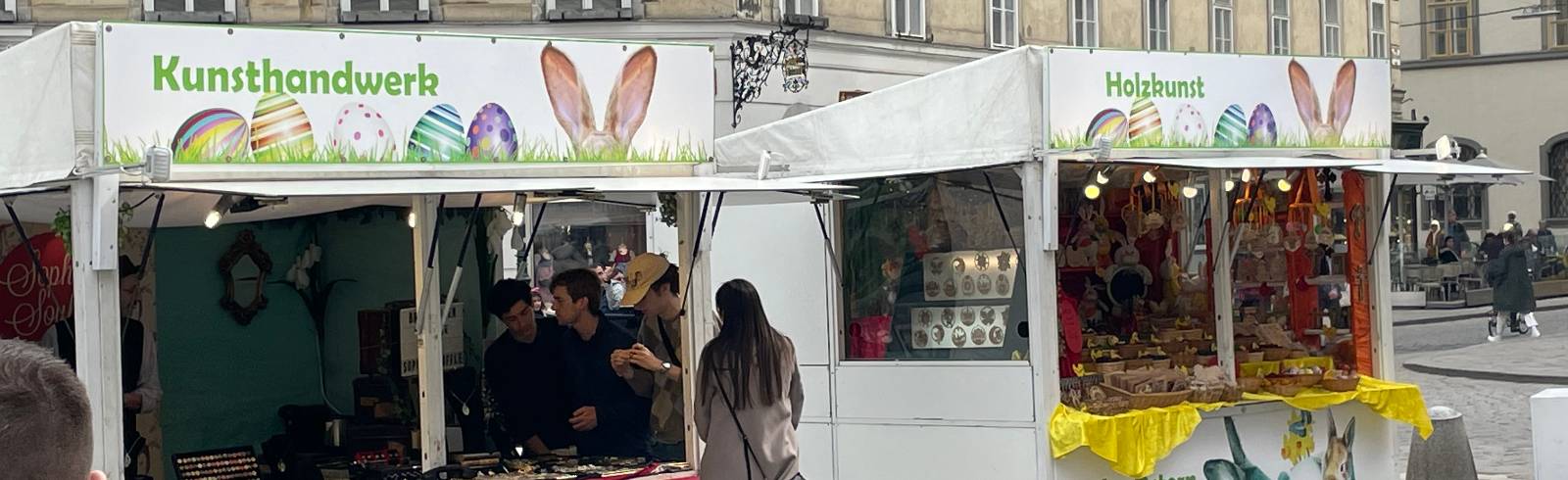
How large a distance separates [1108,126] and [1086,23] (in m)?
18.6

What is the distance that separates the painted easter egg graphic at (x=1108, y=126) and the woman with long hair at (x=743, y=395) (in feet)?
7.11

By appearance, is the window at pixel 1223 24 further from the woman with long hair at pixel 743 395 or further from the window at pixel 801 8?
the woman with long hair at pixel 743 395

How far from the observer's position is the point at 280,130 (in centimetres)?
714

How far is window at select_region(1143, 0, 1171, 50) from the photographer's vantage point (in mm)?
28734

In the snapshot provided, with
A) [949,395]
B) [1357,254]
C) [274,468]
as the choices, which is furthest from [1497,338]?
[274,468]

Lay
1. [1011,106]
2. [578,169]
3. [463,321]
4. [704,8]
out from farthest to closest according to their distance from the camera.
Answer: [704,8], [463,321], [1011,106], [578,169]

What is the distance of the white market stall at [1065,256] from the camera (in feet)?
31.2

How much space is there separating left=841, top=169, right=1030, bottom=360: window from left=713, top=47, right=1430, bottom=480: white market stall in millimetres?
13

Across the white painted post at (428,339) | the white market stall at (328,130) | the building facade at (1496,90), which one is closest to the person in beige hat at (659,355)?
the white market stall at (328,130)

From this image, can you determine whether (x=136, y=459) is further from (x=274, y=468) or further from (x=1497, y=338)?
(x=1497, y=338)

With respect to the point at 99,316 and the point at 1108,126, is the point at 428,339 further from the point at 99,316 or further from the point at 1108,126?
the point at 1108,126

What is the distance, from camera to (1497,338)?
85.8 ft

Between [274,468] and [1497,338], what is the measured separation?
20.3m

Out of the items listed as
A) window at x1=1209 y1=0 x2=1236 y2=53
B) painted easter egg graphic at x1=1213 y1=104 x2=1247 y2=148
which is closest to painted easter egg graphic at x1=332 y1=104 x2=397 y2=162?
painted easter egg graphic at x1=1213 y1=104 x2=1247 y2=148
